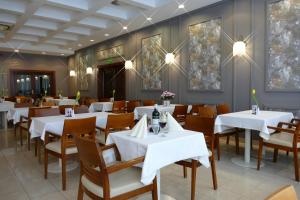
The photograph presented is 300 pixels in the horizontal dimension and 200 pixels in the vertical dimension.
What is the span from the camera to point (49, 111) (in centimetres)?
409

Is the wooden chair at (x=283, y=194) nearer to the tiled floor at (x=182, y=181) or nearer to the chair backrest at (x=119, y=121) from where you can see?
the tiled floor at (x=182, y=181)

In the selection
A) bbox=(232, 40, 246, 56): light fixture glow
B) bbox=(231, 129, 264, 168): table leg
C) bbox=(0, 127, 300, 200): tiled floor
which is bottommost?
bbox=(0, 127, 300, 200): tiled floor

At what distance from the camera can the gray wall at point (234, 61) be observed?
4.74 m

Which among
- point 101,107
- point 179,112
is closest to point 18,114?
point 101,107

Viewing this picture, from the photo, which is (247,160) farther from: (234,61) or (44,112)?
(44,112)

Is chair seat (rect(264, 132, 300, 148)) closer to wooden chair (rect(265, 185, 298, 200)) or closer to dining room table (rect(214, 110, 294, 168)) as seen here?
dining room table (rect(214, 110, 294, 168))

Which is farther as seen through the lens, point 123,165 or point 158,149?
point 158,149

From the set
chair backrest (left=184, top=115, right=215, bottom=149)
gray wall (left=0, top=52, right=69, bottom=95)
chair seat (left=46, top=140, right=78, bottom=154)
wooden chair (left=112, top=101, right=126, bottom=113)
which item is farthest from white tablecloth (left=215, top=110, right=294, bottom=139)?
gray wall (left=0, top=52, right=69, bottom=95)

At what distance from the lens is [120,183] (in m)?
1.83

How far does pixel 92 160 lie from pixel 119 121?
4.52 ft

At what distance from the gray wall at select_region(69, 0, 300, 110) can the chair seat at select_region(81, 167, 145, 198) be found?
12.5 feet

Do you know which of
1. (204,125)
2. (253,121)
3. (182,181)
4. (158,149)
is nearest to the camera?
(158,149)

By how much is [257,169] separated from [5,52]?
494 inches

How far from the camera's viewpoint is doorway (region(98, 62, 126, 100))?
887 cm
